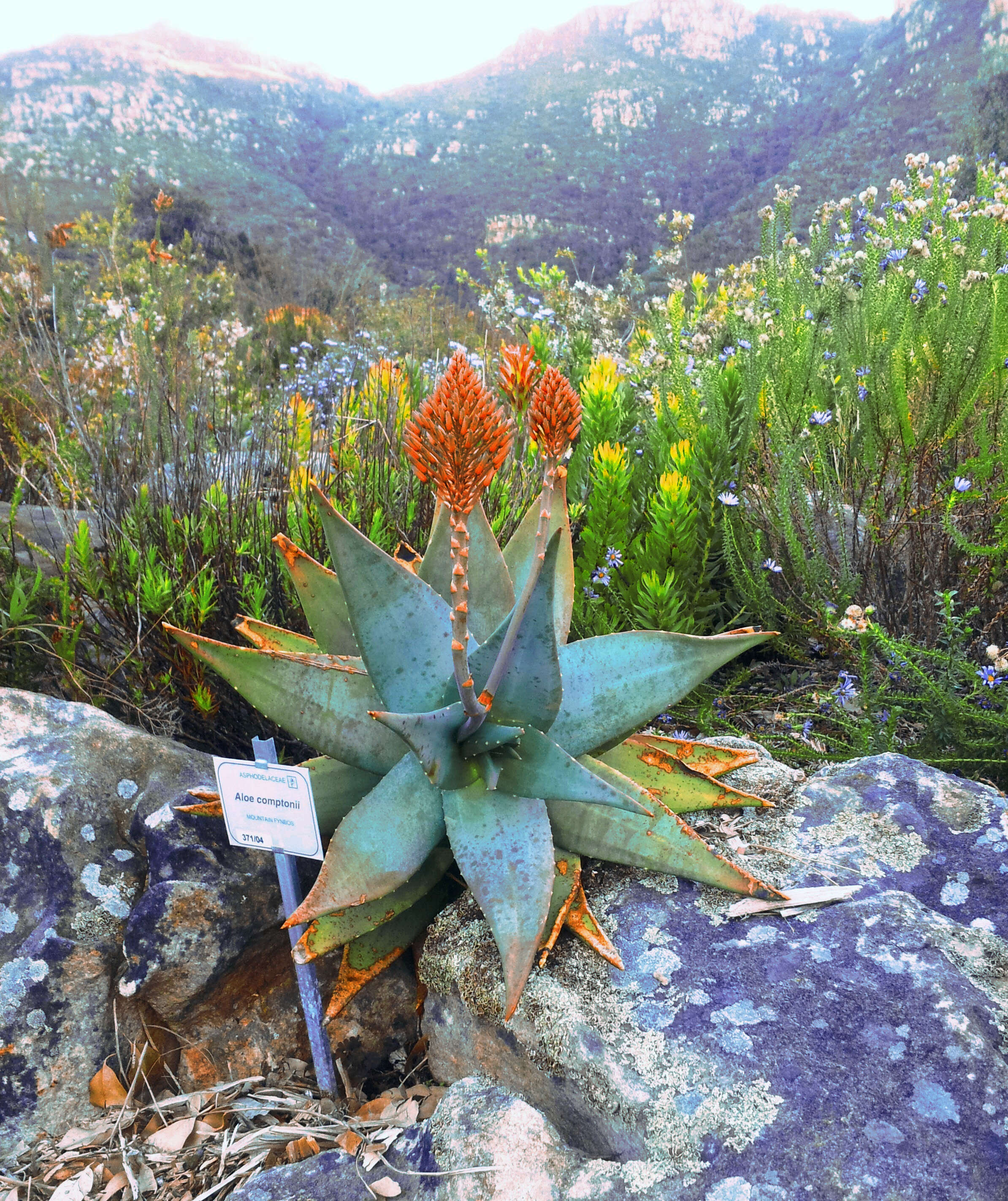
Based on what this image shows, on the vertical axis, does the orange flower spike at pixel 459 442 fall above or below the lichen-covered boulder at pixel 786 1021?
above

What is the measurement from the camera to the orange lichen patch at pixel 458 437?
0.98m

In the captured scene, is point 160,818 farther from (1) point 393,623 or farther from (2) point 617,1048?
(2) point 617,1048

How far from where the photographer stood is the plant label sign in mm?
1472

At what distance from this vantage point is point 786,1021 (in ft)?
4.23

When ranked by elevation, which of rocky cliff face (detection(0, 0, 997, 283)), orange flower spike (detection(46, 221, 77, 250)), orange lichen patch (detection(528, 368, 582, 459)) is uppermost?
rocky cliff face (detection(0, 0, 997, 283))

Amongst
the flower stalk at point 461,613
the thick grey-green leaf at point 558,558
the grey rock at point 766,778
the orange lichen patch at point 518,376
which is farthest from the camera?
the grey rock at point 766,778

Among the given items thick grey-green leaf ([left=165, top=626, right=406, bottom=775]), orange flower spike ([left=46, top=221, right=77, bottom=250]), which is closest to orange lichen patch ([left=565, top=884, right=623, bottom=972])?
thick grey-green leaf ([left=165, top=626, right=406, bottom=775])

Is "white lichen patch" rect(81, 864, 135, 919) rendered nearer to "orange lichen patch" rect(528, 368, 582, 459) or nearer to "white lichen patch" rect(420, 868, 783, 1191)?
"white lichen patch" rect(420, 868, 783, 1191)

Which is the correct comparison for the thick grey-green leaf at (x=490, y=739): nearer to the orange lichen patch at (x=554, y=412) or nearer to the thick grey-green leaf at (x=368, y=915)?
the thick grey-green leaf at (x=368, y=915)

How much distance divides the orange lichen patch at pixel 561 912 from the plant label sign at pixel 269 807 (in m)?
A: 0.47

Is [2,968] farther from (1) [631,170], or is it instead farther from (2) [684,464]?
(1) [631,170]

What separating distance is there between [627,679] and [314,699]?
647mm

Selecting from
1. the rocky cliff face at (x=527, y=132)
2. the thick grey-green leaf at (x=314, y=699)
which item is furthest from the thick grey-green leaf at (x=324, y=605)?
the rocky cliff face at (x=527, y=132)

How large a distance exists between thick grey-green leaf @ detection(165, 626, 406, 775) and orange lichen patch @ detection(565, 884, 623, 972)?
1.50ft
